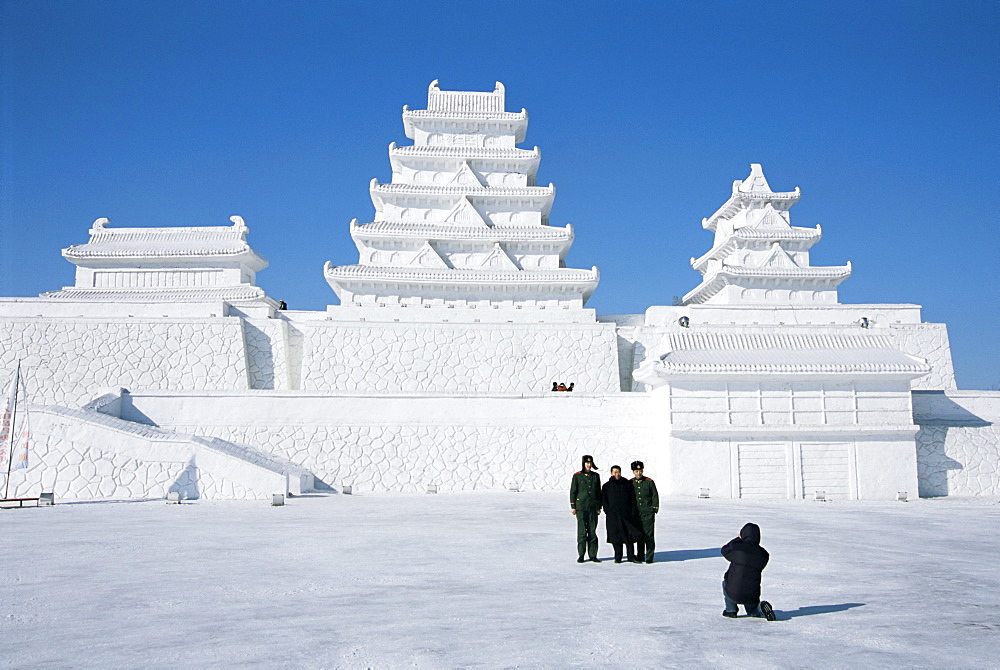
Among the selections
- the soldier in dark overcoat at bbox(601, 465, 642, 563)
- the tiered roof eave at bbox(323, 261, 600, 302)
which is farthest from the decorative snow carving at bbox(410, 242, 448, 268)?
the soldier in dark overcoat at bbox(601, 465, 642, 563)

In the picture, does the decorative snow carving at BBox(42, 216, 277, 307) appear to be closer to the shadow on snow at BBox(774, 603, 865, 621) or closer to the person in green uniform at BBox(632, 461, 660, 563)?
the person in green uniform at BBox(632, 461, 660, 563)

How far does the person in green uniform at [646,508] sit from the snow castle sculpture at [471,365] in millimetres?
10460

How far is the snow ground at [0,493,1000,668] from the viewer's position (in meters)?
5.73

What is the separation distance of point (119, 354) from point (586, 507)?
2194cm

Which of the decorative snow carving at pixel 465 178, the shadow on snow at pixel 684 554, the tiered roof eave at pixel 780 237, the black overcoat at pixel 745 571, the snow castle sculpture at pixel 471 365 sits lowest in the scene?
the shadow on snow at pixel 684 554

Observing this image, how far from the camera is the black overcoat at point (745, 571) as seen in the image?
671 centimetres

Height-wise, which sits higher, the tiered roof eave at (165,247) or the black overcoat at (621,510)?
the tiered roof eave at (165,247)

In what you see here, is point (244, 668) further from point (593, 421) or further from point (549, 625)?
point (593, 421)

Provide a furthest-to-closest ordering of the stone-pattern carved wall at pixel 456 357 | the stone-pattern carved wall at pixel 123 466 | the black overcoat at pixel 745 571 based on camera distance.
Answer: the stone-pattern carved wall at pixel 456 357
the stone-pattern carved wall at pixel 123 466
the black overcoat at pixel 745 571

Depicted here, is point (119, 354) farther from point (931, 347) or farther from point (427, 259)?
point (931, 347)

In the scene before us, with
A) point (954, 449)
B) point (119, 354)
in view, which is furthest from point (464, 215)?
point (954, 449)

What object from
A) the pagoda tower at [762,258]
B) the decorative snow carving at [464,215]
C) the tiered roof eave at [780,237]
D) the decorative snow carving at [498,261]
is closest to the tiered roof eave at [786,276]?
the pagoda tower at [762,258]

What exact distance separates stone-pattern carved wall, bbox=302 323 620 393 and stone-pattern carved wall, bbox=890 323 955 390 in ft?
35.0

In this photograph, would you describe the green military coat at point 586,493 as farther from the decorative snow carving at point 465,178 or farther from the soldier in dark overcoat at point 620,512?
the decorative snow carving at point 465,178
